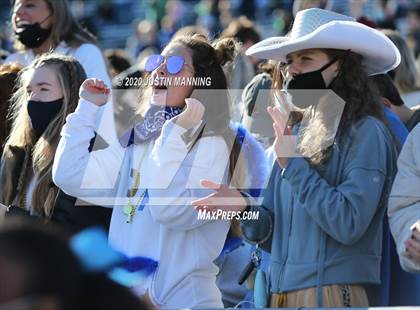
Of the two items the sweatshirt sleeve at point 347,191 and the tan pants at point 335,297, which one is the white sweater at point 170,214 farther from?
the sweatshirt sleeve at point 347,191

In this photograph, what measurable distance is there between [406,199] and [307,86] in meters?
0.72

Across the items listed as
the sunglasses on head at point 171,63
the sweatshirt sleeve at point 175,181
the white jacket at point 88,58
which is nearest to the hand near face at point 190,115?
the sweatshirt sleeve at point 175,181

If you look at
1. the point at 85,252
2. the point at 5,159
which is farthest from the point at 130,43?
the point at 85,252

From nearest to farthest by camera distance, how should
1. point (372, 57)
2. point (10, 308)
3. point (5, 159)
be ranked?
point (10, 308) < point (372, 57) < point (5, 159)

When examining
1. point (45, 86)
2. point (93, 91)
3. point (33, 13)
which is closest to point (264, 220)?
point (93, 91)

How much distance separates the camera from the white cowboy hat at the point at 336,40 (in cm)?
437

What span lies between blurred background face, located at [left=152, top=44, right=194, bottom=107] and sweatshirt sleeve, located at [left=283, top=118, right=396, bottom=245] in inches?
28.7

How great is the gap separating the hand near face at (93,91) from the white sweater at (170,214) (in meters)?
0.25

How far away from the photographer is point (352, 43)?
14.4 feet

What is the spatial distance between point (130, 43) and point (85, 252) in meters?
17.8

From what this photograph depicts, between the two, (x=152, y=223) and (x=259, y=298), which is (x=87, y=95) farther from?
(x=259, y=298)

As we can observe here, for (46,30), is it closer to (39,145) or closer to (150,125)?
(39,145)

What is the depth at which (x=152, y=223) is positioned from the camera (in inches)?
171

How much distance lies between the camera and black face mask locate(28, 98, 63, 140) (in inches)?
194
